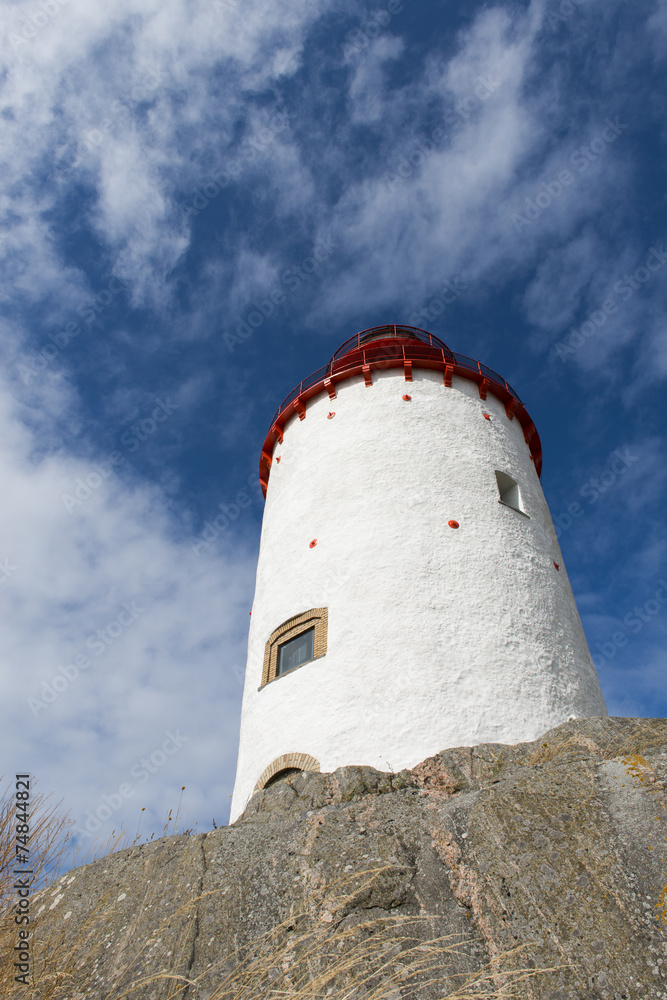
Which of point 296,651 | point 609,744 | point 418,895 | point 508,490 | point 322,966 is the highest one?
point 508,490

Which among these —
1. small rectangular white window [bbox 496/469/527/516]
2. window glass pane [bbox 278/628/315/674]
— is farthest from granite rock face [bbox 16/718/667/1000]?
small rectangular white window [bbox 496/469/527/516]

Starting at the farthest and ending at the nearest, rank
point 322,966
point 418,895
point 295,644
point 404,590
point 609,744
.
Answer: point 295,644 → point 404,590 → point 609,744 → point 418,895 → point 322,966

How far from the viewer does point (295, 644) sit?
40.7ft

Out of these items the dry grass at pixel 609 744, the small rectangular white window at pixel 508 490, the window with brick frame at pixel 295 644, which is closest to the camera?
the dry grass at pixel 609 744

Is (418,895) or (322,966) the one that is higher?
(418,895)

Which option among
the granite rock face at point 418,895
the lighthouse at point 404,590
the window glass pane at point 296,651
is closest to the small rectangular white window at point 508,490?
the lighthouse at point 404,590

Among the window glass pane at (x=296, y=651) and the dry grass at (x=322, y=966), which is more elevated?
the window glass pane at (x=296, y=651)

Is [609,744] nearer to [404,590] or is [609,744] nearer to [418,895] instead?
[418,895]

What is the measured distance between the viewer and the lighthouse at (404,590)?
415 inches

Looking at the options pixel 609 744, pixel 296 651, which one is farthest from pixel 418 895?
pixel 296 651

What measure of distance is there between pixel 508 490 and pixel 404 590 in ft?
14.1

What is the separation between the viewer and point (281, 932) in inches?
234

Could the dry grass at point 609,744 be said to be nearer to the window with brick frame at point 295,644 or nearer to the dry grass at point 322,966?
the dry grass at point 322,966

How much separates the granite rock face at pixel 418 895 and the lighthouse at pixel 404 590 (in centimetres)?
270
